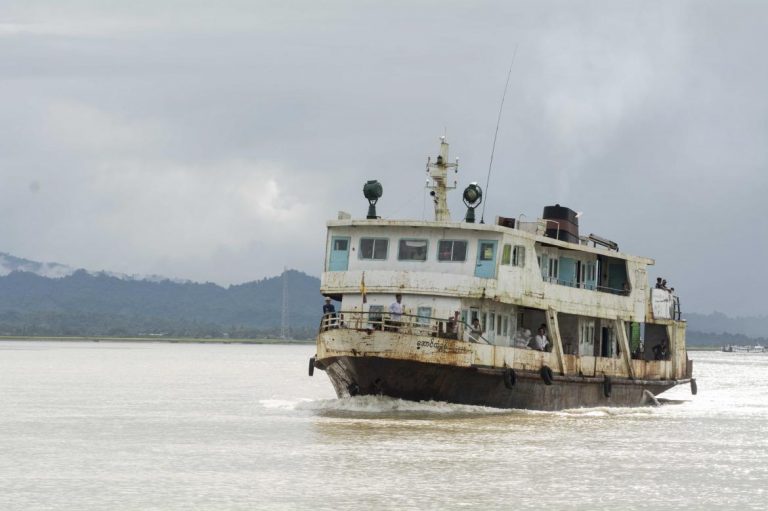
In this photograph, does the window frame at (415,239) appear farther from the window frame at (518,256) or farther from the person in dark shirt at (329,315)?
the window frame at (518,256)

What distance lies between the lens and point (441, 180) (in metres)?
41.2

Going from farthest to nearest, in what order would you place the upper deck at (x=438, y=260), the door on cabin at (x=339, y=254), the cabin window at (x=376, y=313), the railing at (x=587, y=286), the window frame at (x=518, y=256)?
the railing at (x=587, y=286) < the door on cabin at (x=339, y=254) < the window frame at (x=518, y=256) < the upper deck at (x=438, y=260) < the cabin window at (x=376, y=313)

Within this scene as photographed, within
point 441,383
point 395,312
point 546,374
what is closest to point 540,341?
point 546,374

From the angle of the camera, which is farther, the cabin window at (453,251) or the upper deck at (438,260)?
the cabin window at (453,251)

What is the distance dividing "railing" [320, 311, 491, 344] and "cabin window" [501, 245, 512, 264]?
2196 millimetres

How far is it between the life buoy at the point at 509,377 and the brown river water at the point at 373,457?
879 mm

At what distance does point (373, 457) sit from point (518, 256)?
11.4 metres

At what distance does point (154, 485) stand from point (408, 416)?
39.6 feet

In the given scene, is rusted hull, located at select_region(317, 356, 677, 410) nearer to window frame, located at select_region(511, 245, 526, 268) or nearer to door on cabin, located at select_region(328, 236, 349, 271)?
door on cabin, located at select_region(328, 236, 349, 271)

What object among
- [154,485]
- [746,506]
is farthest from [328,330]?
→ [746,506]

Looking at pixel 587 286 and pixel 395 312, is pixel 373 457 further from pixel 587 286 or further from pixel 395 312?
pixel 587 286

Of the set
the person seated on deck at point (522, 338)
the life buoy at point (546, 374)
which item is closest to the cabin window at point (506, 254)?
the person seated on deck at point (522, 338)

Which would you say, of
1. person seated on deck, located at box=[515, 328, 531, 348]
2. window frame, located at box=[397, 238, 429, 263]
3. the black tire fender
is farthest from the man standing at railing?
the black tire fender

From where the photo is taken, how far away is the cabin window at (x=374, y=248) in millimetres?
37750
